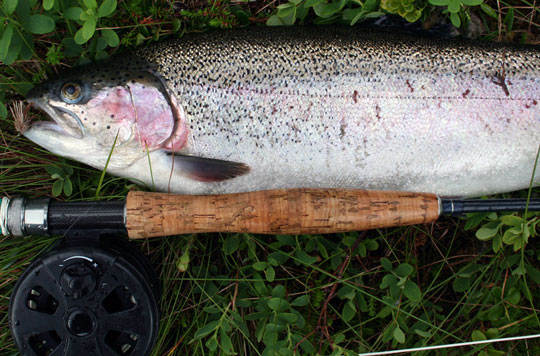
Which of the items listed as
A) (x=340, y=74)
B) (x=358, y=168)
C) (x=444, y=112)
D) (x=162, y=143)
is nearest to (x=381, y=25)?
(x=340, y=74)

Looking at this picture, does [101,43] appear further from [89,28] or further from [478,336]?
[478,336]

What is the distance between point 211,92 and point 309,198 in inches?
25.6

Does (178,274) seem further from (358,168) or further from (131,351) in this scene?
(358,168)

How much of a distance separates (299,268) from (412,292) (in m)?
0.58

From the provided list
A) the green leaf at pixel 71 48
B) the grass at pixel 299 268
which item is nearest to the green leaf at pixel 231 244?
the grass at pixel 299 268

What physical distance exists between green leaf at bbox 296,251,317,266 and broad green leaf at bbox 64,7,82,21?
4.99 ft

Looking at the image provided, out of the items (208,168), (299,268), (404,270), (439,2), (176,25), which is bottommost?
(299,268)

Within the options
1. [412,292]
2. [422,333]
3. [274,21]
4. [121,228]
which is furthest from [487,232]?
[121,228]

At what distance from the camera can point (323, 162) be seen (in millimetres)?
2029

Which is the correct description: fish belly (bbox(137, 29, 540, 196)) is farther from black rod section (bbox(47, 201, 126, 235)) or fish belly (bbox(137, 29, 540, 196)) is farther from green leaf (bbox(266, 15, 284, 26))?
black rod section (bbox(47, 201, 126, 235))

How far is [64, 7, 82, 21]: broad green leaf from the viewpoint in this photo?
209 centimetres

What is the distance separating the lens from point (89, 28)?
2.01 metres

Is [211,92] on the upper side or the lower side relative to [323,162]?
upper

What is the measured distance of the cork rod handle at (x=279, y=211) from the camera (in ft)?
6.04
